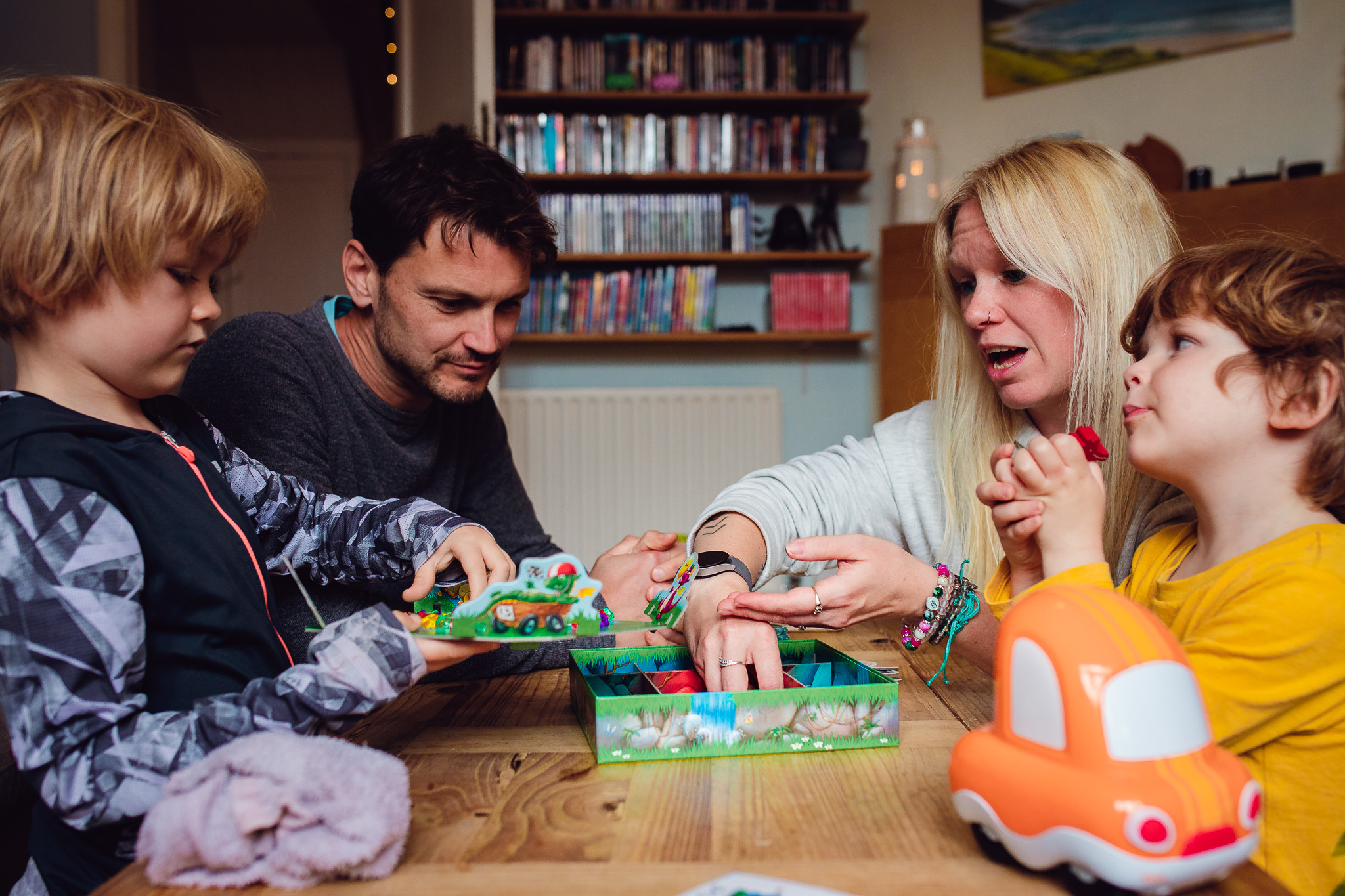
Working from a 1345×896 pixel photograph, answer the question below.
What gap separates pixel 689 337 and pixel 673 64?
1.06 m

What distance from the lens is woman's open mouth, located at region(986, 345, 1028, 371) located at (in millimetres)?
1235

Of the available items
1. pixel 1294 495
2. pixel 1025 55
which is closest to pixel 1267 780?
pixel 1294 495

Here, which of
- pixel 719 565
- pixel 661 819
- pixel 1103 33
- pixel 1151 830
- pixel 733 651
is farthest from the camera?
pixel 1103 33

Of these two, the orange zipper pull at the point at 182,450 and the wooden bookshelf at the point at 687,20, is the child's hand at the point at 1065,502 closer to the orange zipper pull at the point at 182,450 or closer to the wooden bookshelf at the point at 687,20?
the orange zipper pull at the point at 182,450

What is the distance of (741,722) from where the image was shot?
0.78 m

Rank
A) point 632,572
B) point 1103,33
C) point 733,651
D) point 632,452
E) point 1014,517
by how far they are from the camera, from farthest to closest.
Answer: point 632,452 → point 1103,33 → point 632,572 → point 733,651 → point 1014,517

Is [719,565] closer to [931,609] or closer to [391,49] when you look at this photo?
[931,609]

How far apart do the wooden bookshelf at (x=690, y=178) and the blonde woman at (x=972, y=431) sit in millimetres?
2163

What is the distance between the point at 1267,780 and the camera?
2.33 feet

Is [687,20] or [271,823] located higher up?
[687,20]

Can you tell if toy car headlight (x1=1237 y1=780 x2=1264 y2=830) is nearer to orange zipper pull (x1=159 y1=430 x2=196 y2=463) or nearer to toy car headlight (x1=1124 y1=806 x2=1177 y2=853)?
toy car headlight (x1=1124 y1=806 x2=1177 y2=853)

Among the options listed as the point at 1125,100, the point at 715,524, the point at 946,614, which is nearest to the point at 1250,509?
the point at 946,614

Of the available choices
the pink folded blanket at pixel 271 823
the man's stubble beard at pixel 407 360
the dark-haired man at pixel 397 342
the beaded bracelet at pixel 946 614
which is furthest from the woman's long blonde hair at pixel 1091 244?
the pink folded blanket at pixel 271 823

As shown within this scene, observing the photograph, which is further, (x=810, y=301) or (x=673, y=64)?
(x=810, y=301)
